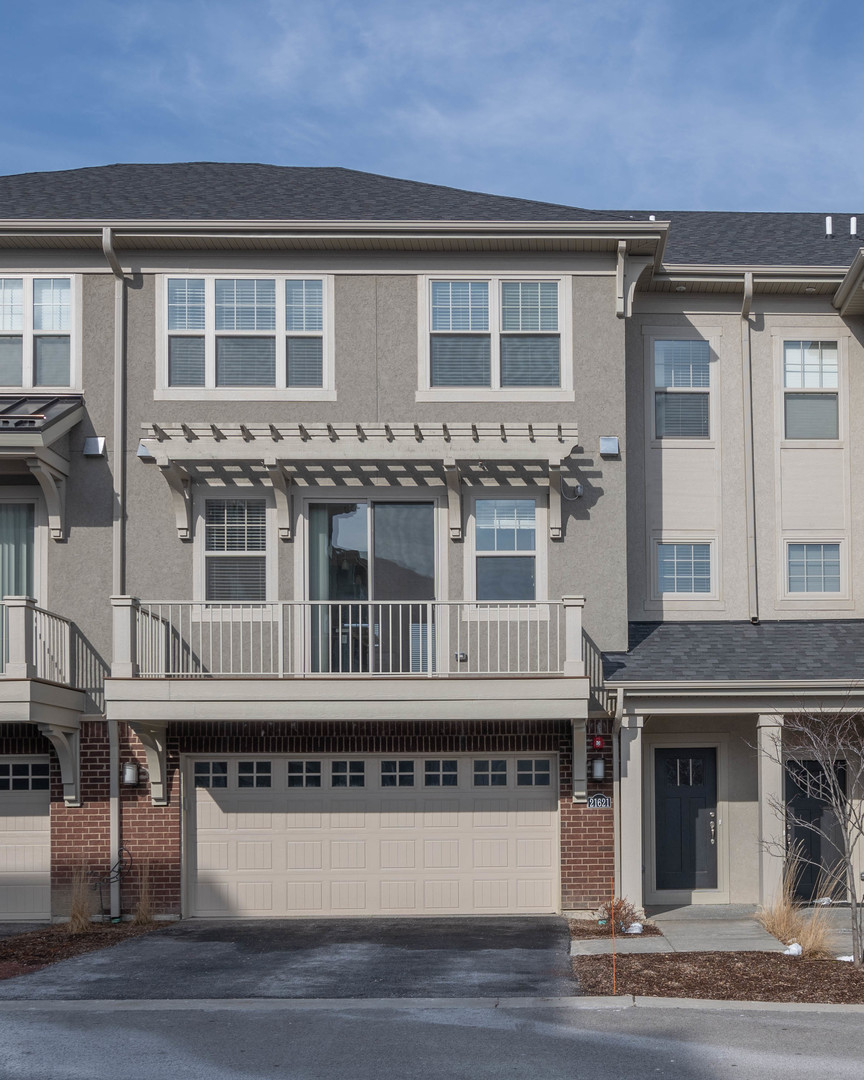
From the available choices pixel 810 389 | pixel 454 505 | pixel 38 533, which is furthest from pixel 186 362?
pixel 810 389

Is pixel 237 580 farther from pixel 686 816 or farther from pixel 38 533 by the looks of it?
pixel 686 816

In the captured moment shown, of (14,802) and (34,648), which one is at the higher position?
(34,648)

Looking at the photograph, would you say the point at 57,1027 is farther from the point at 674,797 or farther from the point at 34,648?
the point at 674,797

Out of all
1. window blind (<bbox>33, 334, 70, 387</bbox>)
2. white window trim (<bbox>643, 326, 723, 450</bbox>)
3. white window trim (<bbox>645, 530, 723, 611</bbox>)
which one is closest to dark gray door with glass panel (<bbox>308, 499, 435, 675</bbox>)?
white window trim (<bbox>645, 530, 723, 611</bbox>)

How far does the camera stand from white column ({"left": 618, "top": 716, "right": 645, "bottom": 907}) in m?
13.6

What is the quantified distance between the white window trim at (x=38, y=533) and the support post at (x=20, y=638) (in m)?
1.24

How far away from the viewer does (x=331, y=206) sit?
15.6m

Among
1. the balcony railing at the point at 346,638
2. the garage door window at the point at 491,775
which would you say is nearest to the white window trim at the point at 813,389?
the balcony railing at the point at 346,638

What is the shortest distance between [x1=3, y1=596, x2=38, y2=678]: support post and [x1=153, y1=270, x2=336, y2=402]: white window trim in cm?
306

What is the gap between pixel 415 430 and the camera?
14.2 metres

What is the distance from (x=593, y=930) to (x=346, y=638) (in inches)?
167

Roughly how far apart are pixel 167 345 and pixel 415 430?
10.6ft

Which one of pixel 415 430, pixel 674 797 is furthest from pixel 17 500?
pixel 674 797

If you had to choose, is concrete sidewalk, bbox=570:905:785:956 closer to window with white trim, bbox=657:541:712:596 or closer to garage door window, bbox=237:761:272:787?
window with white trim, bbox=657:541:712:596
